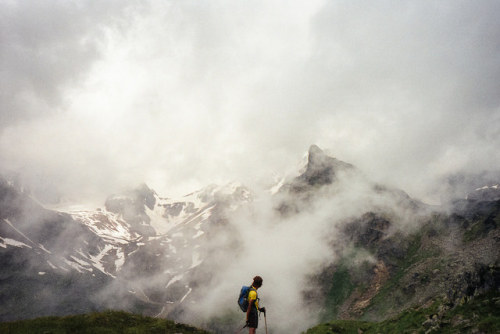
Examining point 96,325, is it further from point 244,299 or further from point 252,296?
point 252,296

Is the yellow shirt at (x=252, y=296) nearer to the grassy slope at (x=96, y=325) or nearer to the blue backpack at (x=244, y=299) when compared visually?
the blue backpack at (x=244, y=299)

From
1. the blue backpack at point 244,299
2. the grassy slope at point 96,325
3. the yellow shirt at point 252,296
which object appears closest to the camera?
the yellow shirt at point 252,296

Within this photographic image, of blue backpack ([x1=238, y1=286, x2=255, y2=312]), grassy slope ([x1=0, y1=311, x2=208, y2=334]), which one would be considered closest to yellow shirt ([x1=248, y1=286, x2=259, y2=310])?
blue backpack ([x1=238, y1=286, x2=255, y2=312])

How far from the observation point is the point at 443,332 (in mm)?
28328

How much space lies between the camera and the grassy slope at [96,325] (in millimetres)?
19750

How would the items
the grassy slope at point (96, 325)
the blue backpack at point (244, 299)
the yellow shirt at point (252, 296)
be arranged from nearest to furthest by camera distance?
the yellow shirt at point (252, 296), the blue backpack at point (244, 299), the grassy slope at point (96, 325)

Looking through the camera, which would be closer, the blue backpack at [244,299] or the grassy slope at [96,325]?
the blue backpack at [244,299]

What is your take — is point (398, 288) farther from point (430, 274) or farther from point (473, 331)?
point (473, 331)

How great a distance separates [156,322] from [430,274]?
187 metres

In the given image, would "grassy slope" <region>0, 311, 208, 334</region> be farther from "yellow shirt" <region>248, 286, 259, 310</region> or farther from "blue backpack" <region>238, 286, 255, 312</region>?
"yellow shirt" <region>248, 286, 259, 310</region>

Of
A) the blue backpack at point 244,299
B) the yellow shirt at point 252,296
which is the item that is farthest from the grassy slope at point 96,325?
the yellow shirt at point 252,296

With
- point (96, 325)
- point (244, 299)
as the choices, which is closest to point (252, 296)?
point (244, 299)

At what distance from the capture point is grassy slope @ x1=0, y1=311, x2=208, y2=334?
64.8 feet

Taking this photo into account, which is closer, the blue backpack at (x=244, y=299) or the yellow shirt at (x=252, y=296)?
the yellow shirt at (x=252, y=296)
